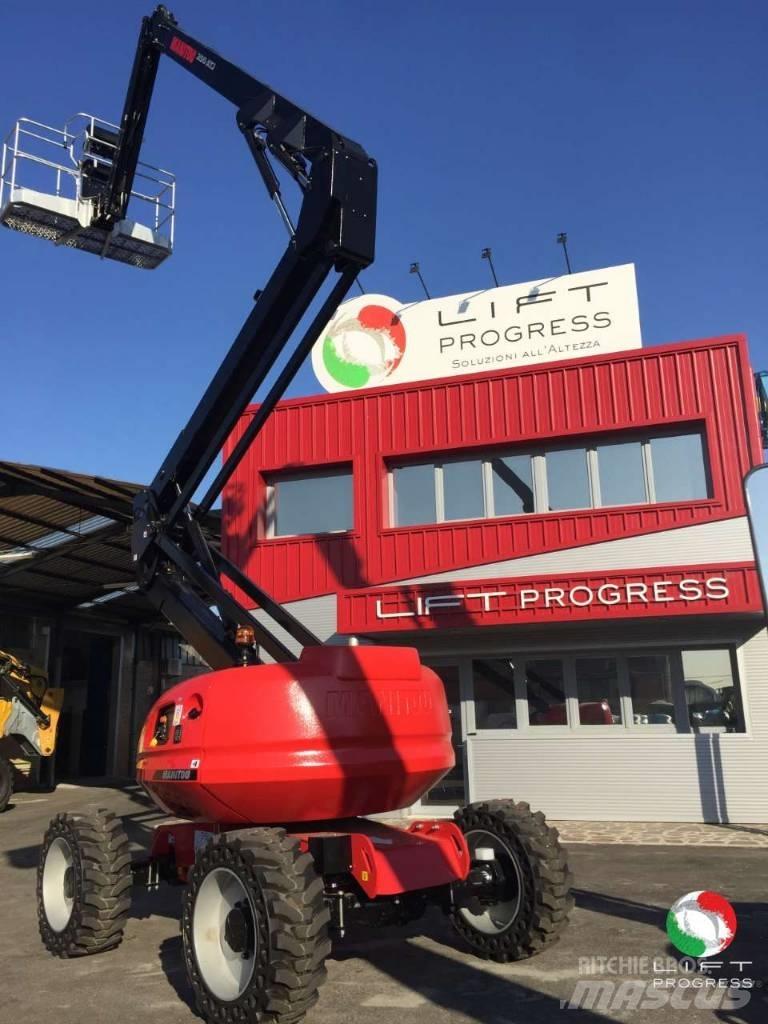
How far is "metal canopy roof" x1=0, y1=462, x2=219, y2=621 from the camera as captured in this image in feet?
50.4

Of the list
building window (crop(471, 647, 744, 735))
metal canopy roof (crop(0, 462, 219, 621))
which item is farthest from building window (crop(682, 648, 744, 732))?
metal canopy roof (crop(0, 462, 219, 621))

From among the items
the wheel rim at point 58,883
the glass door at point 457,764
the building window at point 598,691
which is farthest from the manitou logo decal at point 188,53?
the building window at point 598,691

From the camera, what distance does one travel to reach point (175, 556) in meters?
7.96

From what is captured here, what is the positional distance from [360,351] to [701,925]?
12.9 meters

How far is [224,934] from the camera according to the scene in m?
5.36

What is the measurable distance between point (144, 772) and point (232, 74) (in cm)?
682

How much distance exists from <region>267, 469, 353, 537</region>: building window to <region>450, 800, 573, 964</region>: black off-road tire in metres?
9.63

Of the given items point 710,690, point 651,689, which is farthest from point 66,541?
point 710,690

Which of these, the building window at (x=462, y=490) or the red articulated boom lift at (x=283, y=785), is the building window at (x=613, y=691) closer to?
the building window at (x=462, y=490)

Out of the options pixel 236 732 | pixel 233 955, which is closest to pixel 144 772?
pixel 236 732

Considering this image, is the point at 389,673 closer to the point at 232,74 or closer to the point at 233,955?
the point at 233,955

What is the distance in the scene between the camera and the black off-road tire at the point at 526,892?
19.5 feet

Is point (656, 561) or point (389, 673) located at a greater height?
point (656, 561)

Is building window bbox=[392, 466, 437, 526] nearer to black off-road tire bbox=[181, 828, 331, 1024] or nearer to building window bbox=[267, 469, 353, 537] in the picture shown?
building window bbox=[267, 469, 353, 537]
